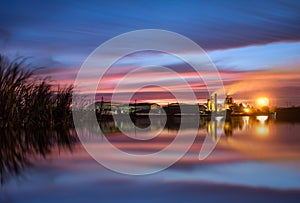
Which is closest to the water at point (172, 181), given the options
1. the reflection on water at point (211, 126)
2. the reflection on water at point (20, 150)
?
the reflection on water at point (20, 150)

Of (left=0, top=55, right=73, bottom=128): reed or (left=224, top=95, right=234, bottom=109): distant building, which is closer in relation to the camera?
(left=0, top=55, right=73, bottom=128): reed

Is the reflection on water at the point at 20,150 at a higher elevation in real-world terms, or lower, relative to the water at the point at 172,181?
higher

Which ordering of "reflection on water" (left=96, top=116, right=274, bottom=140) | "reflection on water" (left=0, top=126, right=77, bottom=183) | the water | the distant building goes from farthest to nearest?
the distant building → "reflection on water" (left=96, top=116, right=274, bottom=140) → "reflection on water" (left=0, top=126, right=77, bottom=183) → the water

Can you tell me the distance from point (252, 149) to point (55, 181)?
10.8 ft

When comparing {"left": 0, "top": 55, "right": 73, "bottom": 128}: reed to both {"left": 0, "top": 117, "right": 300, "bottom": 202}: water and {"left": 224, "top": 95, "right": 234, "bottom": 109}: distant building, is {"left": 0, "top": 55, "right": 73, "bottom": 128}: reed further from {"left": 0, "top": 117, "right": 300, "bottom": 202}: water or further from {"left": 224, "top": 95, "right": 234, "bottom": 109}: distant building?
{"left": 224, "top": 95, "right": 234, "bottom": 109}: distant building

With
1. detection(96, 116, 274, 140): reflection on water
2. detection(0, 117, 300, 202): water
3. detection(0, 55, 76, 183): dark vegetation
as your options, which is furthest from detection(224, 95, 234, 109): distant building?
detection(0, 117, 300, 202): water

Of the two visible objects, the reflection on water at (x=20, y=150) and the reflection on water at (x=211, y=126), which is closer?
the reflection on water at (x=20, y=150)

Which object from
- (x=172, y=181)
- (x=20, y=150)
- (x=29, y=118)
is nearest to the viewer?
(x=172, y=181)

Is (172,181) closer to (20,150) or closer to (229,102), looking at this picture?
(20,150)

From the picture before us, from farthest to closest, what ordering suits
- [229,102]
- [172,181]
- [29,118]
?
1. [229,102]
2. [29,118]
3. [172,181]

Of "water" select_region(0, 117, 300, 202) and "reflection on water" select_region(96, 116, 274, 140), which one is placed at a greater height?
"reflection on water" select_region(96, 116, 274, 140)

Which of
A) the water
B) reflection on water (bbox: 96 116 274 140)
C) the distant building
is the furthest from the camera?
the distant building

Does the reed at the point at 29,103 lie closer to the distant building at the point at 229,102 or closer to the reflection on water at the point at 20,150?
the reflection on water at the point at 20,150

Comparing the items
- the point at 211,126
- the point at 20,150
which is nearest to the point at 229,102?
the point at 211,126
